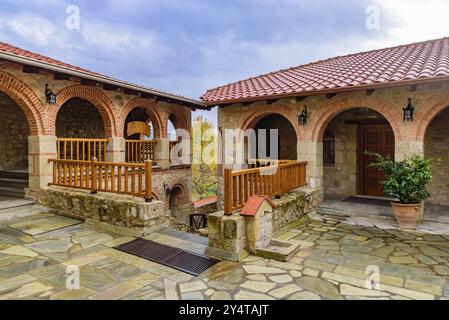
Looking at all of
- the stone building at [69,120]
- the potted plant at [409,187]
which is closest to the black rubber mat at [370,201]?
the potted plant at [409,187]

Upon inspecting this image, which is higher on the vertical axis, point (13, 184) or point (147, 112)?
point (147, 112)

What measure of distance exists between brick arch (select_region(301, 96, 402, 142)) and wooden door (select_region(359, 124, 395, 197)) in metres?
1.79

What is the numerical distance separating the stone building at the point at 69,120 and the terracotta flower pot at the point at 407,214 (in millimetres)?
7322

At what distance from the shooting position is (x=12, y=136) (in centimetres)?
980

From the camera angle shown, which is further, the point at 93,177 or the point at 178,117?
the point at 178,117

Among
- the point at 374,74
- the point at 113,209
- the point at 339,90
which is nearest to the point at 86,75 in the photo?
the point at 113,209

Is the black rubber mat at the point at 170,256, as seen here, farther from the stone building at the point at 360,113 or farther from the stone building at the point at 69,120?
the stone building at the point at 360,113

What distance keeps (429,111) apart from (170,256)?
6382 mm

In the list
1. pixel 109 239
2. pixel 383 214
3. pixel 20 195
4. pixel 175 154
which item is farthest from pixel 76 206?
pixel 383 214

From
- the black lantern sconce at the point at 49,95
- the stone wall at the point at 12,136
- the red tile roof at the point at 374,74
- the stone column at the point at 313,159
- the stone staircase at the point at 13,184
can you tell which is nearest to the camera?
the red tile roof at the point at 374,74

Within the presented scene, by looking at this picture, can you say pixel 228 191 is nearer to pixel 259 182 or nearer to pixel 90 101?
pixel 259 182

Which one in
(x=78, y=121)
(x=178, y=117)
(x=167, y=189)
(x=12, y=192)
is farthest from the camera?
(x=178, y=117)

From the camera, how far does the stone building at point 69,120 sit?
7043 mm

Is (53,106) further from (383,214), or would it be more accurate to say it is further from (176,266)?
(383,214)
